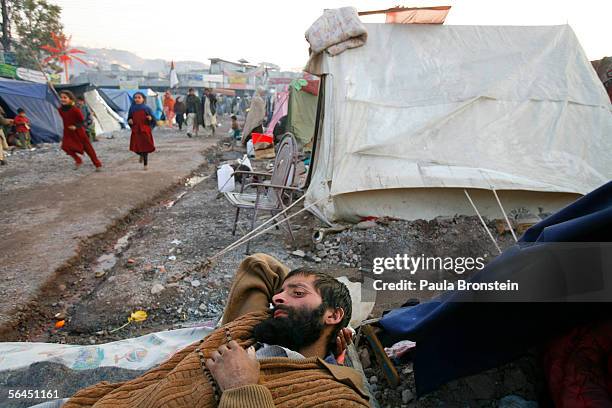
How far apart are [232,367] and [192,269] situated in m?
2.48

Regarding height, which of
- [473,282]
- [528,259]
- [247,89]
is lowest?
[473,282]

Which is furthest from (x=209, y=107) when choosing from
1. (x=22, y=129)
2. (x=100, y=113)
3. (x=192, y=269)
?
(x=192, y=269)

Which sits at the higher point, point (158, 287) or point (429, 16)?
point (429, 16)

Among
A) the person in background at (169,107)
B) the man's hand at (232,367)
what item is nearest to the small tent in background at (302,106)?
the man's hand at (232,367)

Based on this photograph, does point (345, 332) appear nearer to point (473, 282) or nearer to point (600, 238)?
point (473, 282)

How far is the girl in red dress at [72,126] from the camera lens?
7734mm

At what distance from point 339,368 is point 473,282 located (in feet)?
2.01

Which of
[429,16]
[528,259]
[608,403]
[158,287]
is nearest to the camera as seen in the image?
[608,403]

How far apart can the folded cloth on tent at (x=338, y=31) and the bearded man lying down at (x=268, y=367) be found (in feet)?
13.3

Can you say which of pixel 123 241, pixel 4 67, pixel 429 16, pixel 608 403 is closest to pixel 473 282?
pixel 608 403

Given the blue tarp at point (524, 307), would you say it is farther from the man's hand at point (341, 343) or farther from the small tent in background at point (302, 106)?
the small tent in background at point (302, 106)

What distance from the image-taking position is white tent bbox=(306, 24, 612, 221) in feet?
15.3

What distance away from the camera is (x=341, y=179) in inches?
184

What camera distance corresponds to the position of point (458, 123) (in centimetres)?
493
